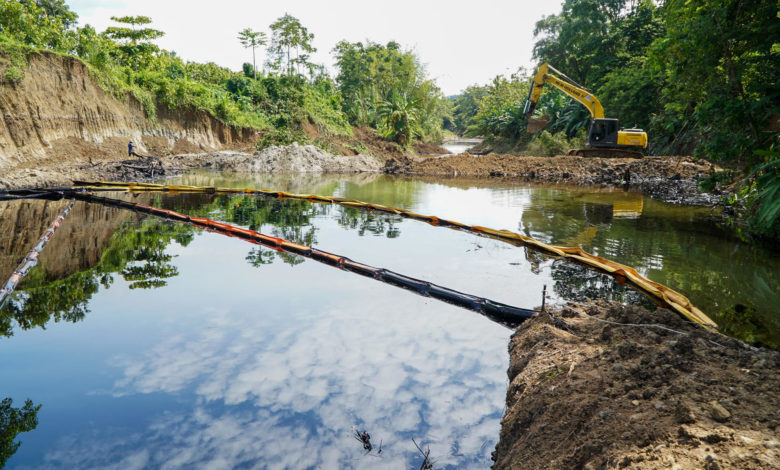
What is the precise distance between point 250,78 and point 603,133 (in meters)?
24.3

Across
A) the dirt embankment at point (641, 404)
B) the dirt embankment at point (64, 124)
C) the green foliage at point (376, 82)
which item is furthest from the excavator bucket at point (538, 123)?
the dirt embankment at point (641, 404)

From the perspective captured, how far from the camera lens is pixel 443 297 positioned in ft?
16.9

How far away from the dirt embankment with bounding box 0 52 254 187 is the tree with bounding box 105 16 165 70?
435 cm

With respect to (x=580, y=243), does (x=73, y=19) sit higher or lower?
higher

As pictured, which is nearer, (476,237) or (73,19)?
(476,237)

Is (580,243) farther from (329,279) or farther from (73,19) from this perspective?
(73,19)

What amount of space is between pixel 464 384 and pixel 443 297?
5.77ft

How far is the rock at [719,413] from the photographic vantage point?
1.93 m

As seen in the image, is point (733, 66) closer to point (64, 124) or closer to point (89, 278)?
point (89, 278)

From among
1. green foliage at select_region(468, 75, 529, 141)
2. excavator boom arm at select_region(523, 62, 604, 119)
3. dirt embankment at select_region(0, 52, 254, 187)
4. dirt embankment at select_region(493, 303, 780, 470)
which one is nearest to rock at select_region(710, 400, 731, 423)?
dirt embankment at select_region(493, 303, 780, 470)

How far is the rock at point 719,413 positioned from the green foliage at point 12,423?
147 inches

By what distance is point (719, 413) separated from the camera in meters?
1.94

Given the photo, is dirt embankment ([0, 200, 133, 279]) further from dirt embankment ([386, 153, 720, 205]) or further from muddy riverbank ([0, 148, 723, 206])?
dirt embankment ([386, 153, 720, 205])

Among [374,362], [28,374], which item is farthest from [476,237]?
[28,374]
